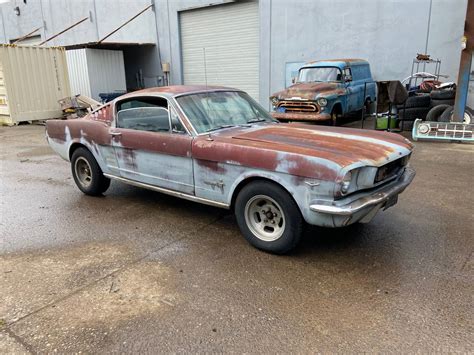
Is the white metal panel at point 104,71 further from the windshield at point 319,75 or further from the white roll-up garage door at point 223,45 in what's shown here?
the windshield at point 319,75

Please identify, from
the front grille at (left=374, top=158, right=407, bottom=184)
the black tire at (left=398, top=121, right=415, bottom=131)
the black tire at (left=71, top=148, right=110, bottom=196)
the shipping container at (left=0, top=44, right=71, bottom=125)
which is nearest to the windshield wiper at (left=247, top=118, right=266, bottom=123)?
the front grille at (left=374, top=158, right=407, bottom=184)

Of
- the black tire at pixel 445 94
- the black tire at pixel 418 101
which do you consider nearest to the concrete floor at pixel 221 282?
the black tire at pixel 418 101

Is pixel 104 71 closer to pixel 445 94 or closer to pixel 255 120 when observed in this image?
pixel 445 94

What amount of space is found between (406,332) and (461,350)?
0.32 metres

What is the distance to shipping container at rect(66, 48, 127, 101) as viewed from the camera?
16406 millimetres

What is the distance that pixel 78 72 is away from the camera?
16.8 meters

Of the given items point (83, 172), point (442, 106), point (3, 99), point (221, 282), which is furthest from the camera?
point (3, 99)

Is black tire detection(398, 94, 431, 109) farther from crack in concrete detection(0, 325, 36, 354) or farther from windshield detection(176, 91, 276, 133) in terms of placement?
crack in concrete detection(0, 325, 36, 354)

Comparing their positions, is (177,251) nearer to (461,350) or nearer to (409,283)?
(409,283)

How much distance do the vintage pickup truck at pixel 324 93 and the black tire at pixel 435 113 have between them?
2035mm

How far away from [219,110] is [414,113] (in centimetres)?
755

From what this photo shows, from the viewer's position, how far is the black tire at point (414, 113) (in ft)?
33.3

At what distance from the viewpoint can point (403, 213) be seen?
15.6 ft

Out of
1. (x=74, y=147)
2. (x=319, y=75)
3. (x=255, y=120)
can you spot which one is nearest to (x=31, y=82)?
(x=319, y=75)
